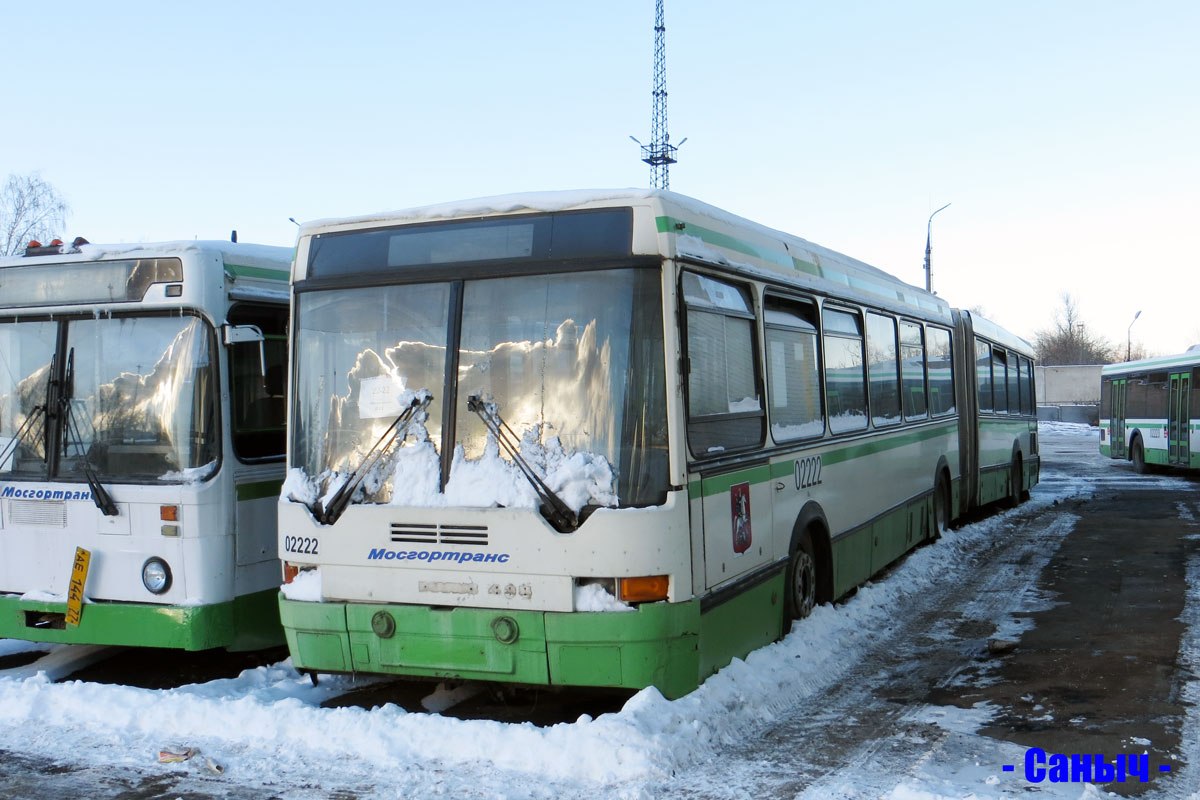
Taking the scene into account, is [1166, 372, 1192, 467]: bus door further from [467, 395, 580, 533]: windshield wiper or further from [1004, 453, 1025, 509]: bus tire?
[467, 395, 580, 533]: windshield wiper

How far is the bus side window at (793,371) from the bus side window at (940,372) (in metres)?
4.86

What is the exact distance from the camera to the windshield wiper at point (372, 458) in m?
6.12

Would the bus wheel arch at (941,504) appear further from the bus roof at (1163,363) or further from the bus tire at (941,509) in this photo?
the bus roof at (1163,363)

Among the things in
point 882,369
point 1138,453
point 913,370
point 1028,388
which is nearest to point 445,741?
point 882,369

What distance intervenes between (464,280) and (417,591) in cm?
173

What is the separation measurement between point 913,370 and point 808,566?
4.71m

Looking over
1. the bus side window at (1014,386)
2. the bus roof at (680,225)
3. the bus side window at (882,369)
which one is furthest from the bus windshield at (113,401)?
the bus side window at (1014,386)

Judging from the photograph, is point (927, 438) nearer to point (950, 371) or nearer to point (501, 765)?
point (950, 371)

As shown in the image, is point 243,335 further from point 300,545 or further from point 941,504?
point 941,504

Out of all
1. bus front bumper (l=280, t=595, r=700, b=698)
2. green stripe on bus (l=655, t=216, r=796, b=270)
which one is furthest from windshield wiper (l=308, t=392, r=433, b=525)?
green stripe on bus (l=655, t=216, r=796, b=270)

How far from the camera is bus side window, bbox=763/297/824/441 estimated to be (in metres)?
7.51

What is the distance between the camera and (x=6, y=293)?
7.71 metres

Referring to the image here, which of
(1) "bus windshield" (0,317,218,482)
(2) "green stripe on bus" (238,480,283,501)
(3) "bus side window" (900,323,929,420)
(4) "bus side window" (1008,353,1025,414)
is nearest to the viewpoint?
(1) "bus windshield" (0,317,218,482)

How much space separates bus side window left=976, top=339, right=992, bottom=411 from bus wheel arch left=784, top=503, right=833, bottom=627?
8419 millimetres
